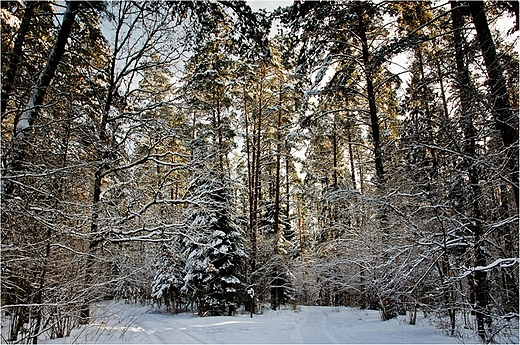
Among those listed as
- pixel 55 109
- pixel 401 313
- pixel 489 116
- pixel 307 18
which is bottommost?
pixel 401 313

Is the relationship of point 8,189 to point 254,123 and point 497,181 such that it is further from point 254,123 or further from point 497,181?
point 254,123

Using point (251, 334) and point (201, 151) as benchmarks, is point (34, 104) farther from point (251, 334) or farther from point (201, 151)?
point (251, 334)

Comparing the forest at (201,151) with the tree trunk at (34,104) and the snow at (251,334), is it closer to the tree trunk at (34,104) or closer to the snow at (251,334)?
the tree trunk at (34,104)

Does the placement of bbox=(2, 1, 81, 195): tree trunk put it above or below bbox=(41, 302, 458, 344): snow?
above

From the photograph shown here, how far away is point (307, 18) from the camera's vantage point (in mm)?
7133

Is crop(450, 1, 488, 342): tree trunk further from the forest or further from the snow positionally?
the snow

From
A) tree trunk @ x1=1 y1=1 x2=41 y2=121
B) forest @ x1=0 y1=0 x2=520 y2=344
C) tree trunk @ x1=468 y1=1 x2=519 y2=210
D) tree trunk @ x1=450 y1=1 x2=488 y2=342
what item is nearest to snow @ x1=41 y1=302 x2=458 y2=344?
forest @ x1=0 y1=0 x2=520 y2=344

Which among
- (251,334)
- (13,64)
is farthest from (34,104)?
(251,334)

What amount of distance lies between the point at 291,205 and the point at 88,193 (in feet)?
62.9

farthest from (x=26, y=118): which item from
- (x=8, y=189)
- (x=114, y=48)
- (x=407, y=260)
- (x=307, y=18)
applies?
(x=407, y=260)

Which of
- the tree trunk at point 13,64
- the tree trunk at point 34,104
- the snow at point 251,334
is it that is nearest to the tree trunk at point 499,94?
the snow at point 251,334

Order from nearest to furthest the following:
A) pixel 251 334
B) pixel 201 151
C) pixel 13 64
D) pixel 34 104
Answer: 1. pixel 13 64
2. pixel 34 104
3. pixel 251 334
4. pixel 201 151

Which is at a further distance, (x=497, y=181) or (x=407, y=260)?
(x=407, y=260)

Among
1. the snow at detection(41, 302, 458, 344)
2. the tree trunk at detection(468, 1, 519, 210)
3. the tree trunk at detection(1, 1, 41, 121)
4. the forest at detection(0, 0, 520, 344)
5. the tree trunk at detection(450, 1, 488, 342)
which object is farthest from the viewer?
the snow at detection(41, 302, 458, 344)
